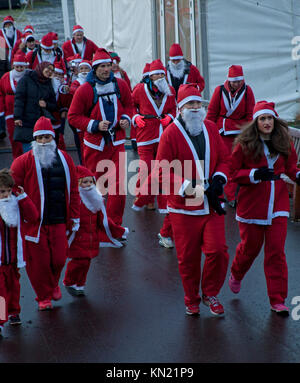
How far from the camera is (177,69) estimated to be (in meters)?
11.0

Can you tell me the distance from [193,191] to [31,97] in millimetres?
4947

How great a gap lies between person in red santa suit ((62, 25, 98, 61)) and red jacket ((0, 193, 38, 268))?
32.1 feet

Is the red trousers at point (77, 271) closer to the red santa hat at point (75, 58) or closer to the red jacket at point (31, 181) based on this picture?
the red jacket at point (31, 181)

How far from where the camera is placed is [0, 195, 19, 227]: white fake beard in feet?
18.4

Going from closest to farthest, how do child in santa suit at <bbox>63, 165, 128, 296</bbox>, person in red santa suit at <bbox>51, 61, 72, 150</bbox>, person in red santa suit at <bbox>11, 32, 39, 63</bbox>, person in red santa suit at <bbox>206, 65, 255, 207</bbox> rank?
child in santa suit at <bbox>63, 165, 128, 296</bbox>
person in red santa suit at <bbox>206, 65, 255, 207</bbox>
person in red santa suit at <bbox>51, 61, 72, 150</bbox>
person in red santa suit at <bbox>11, 32, 39, 63</bbox>

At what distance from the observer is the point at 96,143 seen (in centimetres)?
826

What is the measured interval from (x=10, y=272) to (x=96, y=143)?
283 centimetres

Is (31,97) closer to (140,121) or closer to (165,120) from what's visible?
(140,121)

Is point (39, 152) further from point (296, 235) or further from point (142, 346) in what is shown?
point (296, 235)

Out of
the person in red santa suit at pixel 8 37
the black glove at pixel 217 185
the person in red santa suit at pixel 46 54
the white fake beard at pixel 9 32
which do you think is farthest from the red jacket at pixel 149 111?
the white fake beard at pixel 9 32

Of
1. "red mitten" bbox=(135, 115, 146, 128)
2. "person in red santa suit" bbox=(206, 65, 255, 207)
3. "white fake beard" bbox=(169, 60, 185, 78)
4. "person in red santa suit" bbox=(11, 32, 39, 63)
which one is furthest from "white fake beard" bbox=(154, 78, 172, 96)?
"person in red santa suit" bbox=(11, 32, 39, 63)

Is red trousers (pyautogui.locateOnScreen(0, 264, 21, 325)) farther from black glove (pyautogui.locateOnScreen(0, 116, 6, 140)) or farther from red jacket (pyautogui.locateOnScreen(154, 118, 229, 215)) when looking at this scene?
black glove (pyautogui.locateOnScreen(0, 116, 6, 140))

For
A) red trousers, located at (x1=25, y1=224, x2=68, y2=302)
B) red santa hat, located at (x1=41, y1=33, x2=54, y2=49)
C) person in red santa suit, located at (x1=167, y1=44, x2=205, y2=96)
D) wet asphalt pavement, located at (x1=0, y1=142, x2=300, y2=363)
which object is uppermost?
red santa hat, located at (x1=41, y1=33, x2=54, y2=49)

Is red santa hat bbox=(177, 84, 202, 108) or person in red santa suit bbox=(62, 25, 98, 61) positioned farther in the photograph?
person in red santa suit bbox=(62, 25, 98, 61)
